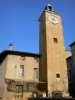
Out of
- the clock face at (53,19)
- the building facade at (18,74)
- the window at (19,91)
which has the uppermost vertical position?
the clock face at (53,19)

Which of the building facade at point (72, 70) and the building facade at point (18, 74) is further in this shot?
the building facade at point (72, 70)

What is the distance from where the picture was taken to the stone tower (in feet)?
82.4

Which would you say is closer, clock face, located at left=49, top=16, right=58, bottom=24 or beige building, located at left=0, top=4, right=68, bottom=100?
beige building, located at left=0, top=4, right=68, bottom=100

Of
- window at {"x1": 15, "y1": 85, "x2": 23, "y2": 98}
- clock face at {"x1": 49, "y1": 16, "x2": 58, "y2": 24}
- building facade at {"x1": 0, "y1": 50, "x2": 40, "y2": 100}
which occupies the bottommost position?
window at {"x1": 15, "y1": 85, "x2": 23, "y2": 98}

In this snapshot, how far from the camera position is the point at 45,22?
28.0 m

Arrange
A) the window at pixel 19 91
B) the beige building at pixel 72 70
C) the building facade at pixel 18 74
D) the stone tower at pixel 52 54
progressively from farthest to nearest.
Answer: the beige building at pixel 72 70, the stone tower at pixel 52 54, the window at pixel 19 91, the building facade at pixel 18 74

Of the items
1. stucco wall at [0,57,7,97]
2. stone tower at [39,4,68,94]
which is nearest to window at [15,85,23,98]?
stucco wall at [0,57,7,97]

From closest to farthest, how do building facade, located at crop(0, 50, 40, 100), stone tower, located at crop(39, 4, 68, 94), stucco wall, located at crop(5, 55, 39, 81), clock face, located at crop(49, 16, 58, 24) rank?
building facade, located at crop(0, 50, 40, 100) → stucco wall, located at crop(5, 55, 39, 81) → stone tower, located at crop(39, 4, 68, 94) → clock face, located at crop(49, 16, 58, 24)

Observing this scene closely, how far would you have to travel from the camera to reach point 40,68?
88.6ft

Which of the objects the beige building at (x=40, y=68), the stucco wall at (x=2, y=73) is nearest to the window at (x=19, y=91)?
the beige building at (x=40, y=68)

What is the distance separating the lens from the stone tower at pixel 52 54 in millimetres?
25109

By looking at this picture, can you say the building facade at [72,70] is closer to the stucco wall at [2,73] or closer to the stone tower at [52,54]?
the stone tower at [52,54]

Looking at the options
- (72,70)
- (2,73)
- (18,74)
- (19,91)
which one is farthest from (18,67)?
(72,70)

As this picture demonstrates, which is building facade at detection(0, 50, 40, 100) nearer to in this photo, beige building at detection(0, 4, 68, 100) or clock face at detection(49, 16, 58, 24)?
beige building at detection(0, 4, 68, 100)
